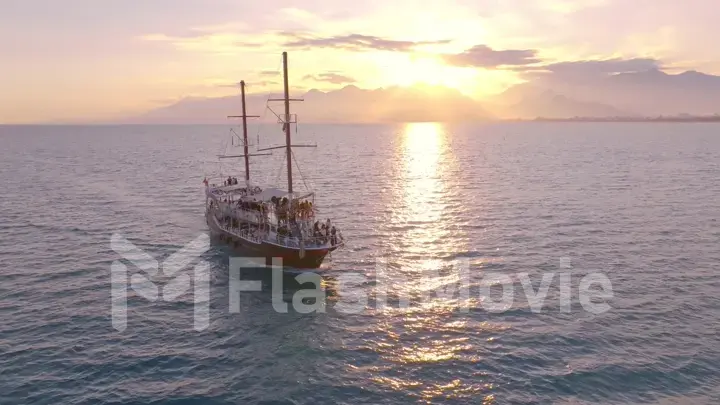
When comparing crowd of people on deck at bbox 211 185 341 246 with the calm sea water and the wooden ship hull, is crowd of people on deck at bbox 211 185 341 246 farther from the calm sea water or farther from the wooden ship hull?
the calm sea water

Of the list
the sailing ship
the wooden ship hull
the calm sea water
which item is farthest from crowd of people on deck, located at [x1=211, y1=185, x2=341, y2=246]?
the calm sea water

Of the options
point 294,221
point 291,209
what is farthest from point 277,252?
point 291,209

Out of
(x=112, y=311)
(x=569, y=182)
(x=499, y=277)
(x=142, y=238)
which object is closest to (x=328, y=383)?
(x=112, y=311)

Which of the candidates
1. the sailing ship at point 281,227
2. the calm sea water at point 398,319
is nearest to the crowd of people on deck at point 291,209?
the sailing ship at point 281,227

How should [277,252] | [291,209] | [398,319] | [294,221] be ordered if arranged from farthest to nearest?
[291,209] → [294,221] → [277,252] → [398,319]

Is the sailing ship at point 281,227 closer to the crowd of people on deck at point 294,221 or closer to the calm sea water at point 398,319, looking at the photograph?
the crowd of people on deck at point 294,221

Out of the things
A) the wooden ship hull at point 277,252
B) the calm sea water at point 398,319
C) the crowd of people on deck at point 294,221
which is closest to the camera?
the calm sea water at point 398,319

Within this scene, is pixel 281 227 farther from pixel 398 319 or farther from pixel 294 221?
pixel 398 319

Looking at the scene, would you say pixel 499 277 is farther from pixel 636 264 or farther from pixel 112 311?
pixel 112 311

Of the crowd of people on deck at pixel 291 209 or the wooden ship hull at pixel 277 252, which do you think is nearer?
the wooden ship hull at pixel 277 252
